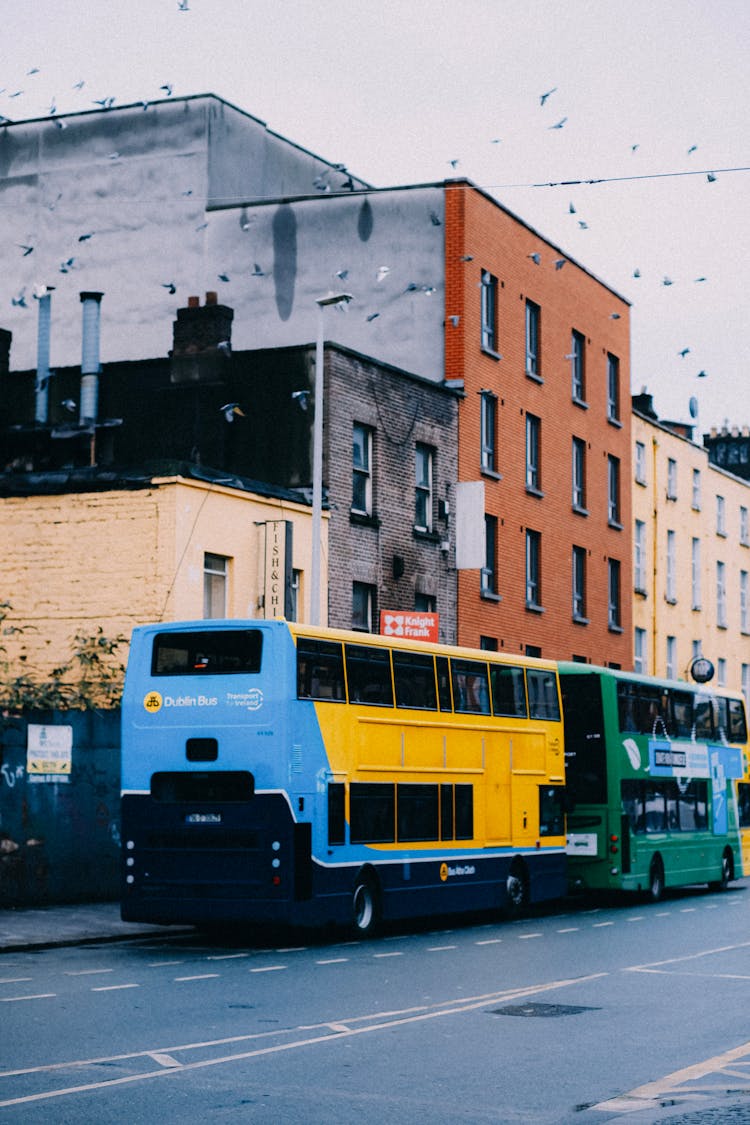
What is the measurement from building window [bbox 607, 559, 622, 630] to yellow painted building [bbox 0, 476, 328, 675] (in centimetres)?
1871

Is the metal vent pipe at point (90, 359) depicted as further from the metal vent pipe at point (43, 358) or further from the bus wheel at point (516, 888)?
the bus wheel at point (516, 888)

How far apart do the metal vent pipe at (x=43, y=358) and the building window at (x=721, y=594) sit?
26.5m

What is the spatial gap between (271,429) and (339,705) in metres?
13.3

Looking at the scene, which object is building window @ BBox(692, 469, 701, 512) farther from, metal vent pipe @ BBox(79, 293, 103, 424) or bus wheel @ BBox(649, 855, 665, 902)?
bus wheel @ BBox(649, 855, 665, 902)

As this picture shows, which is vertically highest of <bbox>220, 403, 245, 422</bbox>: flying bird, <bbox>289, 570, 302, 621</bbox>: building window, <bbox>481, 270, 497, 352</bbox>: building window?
<bbox>481, 270, 497, 352</bbox>: building window

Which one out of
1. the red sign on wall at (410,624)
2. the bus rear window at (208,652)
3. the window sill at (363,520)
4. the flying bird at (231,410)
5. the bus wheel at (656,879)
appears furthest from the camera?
the window sill at (363,520)

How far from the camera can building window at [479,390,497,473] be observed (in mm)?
40406

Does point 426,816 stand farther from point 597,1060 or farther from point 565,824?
point 597,1060

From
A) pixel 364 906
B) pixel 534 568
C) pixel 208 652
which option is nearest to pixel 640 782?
pixel 364 906

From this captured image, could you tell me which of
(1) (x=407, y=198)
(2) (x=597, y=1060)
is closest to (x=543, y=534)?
(1) (x=407, y=198)

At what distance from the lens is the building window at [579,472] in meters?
46.2

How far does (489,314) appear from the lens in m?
41.0

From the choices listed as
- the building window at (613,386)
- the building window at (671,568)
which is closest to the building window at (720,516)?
the building window at (671,568)

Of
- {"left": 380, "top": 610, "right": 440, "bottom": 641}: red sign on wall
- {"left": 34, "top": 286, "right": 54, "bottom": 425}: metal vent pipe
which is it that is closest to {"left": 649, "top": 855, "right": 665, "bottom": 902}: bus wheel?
{"left": 380, "top": 610, "right": 440, "bottom": 641}: red sign on wall
